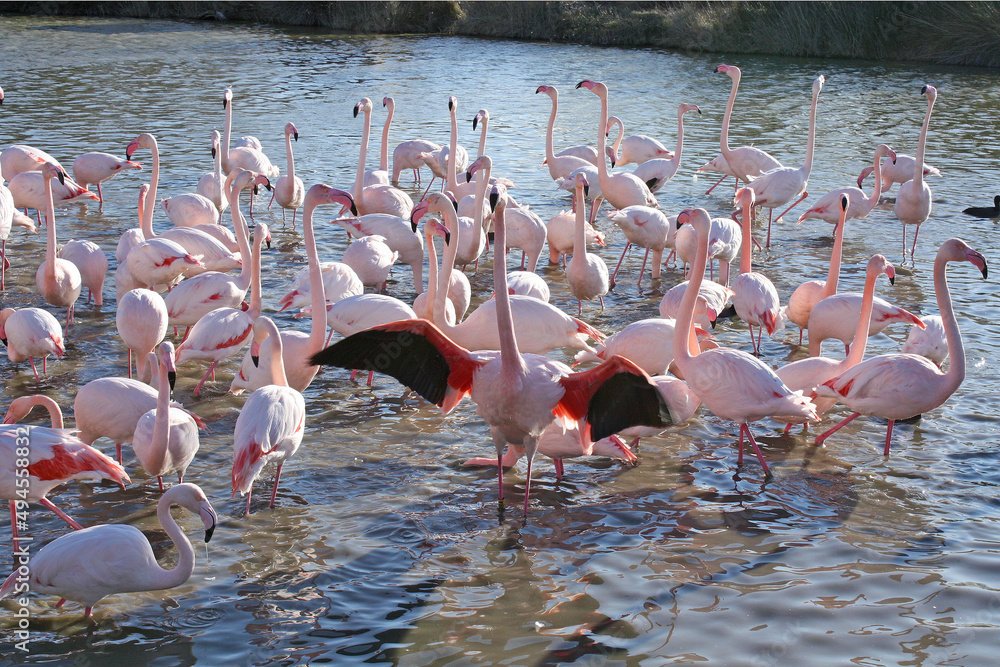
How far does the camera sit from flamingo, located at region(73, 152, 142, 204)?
1004 centimetres

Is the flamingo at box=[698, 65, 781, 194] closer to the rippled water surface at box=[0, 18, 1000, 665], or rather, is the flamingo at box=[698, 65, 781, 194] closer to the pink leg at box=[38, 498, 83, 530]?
the rippled water surface at box=[0, 18, 1000, 665]

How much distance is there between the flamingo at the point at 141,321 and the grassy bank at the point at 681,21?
77.4ft

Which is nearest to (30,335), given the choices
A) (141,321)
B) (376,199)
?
(141,321)

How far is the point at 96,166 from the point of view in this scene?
1009cm

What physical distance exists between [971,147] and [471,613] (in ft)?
44.7

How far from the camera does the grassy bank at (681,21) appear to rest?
23609 millimetres

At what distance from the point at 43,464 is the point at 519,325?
2.98m

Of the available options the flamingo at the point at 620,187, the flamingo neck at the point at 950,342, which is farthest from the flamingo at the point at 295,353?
the flamingo at the point at 620,187

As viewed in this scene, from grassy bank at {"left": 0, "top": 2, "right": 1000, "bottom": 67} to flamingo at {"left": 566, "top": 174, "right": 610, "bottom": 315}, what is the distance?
66.7ft

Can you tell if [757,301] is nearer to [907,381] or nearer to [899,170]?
[907,381]

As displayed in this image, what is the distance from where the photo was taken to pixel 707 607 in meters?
3.84

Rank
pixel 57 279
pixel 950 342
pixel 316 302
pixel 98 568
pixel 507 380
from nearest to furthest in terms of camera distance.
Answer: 1. pixel 98 568
2. pixel 507 380
3. pixel 950 342
4. pixel 316 302
5. pixel 57 279

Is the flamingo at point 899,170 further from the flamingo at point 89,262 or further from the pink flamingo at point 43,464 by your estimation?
the pink flamingo at point 43,464

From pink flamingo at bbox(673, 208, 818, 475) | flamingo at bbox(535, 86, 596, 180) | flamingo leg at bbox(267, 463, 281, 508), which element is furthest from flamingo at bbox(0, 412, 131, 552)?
flamingo at bbox(535, 86, 596, 180)
